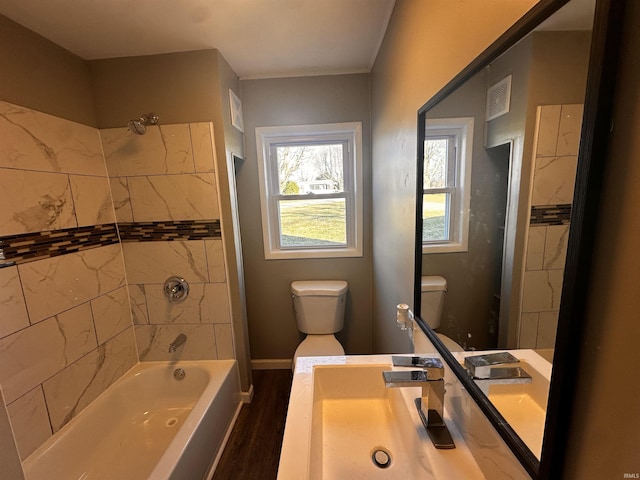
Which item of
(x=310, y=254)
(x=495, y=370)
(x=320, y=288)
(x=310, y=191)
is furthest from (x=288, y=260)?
(x=495, y=370)

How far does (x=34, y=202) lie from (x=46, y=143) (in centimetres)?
33

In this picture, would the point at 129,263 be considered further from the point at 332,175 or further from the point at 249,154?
the point at 332,175

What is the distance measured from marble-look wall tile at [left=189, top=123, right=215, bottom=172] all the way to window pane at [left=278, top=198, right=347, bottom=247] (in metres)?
0.70

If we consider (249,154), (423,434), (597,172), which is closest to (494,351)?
(423,434)

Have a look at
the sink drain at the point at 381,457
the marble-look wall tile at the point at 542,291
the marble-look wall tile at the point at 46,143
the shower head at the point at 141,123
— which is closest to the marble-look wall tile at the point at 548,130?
the marble-look wall tile at the point at 542,291

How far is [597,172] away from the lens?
35 cm

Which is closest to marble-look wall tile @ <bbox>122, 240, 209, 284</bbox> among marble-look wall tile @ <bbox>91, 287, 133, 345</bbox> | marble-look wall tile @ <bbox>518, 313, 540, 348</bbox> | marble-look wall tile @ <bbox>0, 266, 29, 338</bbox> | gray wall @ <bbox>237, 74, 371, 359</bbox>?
marble-look wall tile @ <bbox>91, 287, 133, 345</bbox>

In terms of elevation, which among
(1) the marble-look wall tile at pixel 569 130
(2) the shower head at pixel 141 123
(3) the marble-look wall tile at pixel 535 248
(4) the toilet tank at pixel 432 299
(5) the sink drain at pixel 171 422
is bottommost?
(5) the sink drain at pixel 171 422

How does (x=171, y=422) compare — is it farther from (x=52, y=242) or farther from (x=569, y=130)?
(x=569, y=130)

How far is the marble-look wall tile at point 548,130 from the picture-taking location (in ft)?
1.43

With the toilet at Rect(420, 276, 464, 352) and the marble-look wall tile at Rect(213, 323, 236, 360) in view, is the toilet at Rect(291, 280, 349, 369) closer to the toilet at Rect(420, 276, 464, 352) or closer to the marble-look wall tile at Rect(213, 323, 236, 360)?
the marble-look wall tile at Rect(213, 323, 236, 360)

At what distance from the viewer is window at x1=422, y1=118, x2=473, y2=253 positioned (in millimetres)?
790

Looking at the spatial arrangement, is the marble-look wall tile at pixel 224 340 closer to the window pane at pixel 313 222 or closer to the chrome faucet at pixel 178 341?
the chrome faucet at pixel 178 341

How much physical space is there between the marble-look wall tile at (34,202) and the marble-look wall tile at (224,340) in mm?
1089
